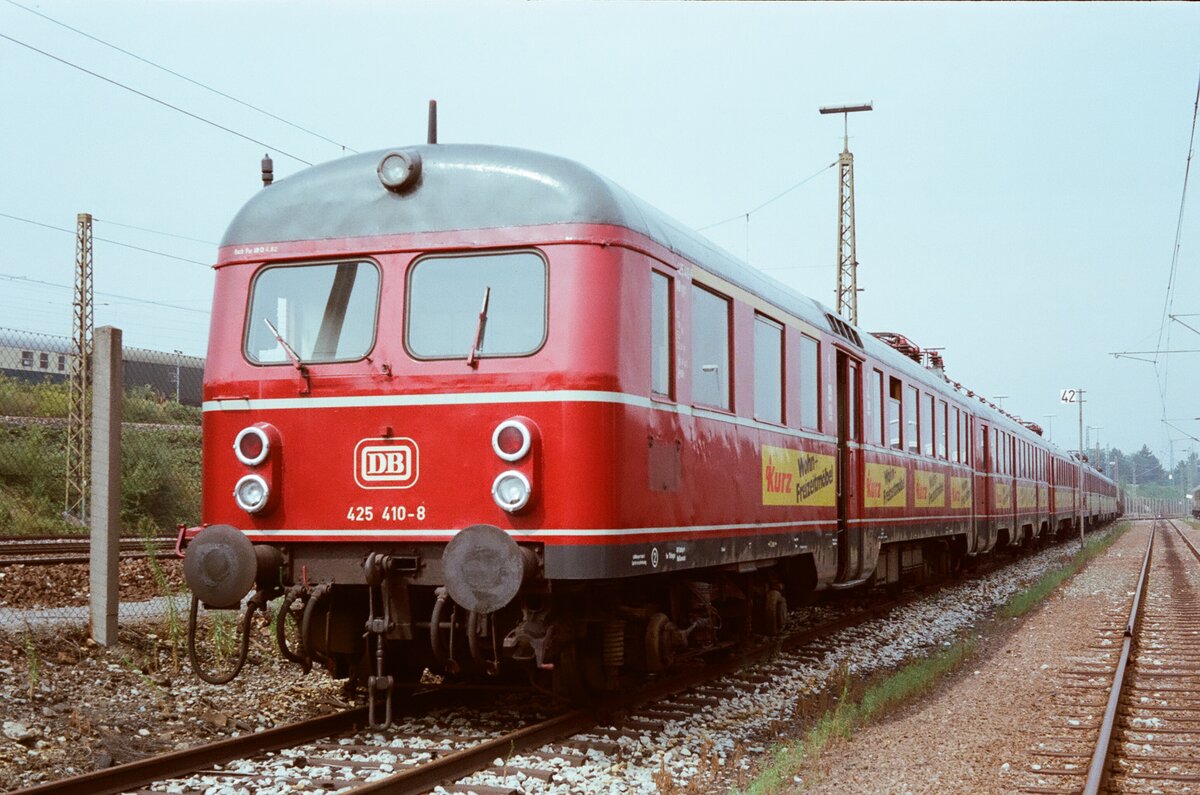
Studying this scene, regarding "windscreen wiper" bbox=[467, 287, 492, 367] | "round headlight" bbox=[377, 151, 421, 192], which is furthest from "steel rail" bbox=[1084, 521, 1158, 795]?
"round headlight" bbox=[377, 151, 421, 192]

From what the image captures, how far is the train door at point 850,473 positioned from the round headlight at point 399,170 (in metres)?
5.67

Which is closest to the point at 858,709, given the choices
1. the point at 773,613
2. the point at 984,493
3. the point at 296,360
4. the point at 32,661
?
the point at 773,613

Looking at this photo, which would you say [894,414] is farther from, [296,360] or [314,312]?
[296,360]

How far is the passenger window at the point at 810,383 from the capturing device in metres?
10.4

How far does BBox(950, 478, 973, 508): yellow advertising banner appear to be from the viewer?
18.0 m

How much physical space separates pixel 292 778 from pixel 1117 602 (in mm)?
13622

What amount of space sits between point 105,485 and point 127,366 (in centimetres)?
2023

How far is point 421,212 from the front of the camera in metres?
7.13

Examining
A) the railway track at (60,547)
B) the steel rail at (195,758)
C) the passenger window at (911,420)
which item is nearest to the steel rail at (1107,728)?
the passenger window at (911,420)

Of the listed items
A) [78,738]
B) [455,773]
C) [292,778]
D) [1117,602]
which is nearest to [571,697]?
[455,773]

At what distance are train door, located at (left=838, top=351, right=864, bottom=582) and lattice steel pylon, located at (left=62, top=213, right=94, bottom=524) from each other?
402 inches

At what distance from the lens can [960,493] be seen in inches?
736

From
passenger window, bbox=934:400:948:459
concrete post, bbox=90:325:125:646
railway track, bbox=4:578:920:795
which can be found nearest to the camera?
railway track, bbox=4:578:920:795

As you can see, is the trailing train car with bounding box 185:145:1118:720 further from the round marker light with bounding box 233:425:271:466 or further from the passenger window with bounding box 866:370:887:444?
the passenger window with bounding box 866:370:887:444
